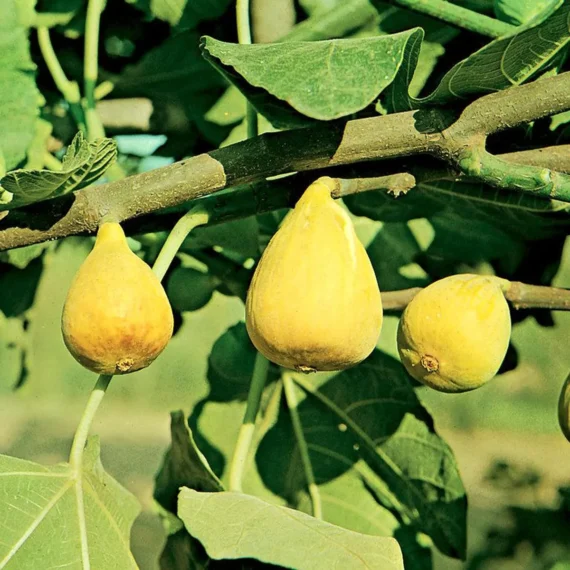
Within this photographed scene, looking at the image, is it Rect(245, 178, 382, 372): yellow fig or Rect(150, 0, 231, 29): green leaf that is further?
Rect(150, 0, 231, 29): green leaf

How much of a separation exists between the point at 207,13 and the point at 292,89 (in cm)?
32

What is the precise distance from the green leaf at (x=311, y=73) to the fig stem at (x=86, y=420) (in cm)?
21

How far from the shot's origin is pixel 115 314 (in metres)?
0.51

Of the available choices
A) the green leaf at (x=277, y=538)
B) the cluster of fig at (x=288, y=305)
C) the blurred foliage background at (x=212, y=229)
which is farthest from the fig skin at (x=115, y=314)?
the blurred foliage background at (x=212, y=229)

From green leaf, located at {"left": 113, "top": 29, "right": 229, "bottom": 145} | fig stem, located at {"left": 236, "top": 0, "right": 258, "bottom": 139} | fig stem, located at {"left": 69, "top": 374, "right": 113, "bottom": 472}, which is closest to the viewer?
fig stem, located at {"left": 69, "top": 374, "right": 113, "bottom": 472}

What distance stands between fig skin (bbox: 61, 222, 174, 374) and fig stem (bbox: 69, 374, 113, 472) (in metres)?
0.05

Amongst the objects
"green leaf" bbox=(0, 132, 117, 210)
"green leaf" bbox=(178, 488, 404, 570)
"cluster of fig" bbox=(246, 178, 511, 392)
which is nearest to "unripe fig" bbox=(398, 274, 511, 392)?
"cluster of fig" bbox=(246, 178, 511, 392)

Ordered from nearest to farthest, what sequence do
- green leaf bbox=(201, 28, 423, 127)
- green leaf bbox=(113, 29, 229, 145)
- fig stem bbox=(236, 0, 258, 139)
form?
1. green leaf bbox=(201, 28, 423, 127)
2. fig stem bbox=(236, 0, 258, 139)
3. green leaf bbox=(113, 29, 229, 145)

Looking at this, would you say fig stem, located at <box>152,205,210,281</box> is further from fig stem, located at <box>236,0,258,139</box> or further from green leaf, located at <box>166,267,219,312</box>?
green leaf, located at <box>166,267,219,312</box>

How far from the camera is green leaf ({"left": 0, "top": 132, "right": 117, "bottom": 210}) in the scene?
0.52 metres

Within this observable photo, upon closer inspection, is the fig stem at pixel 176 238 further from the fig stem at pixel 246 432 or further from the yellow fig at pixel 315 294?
the fig stem at pixel 246 432

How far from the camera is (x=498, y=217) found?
0.77m

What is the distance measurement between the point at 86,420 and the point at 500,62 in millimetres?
351

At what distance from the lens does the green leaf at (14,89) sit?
0.70 meters
